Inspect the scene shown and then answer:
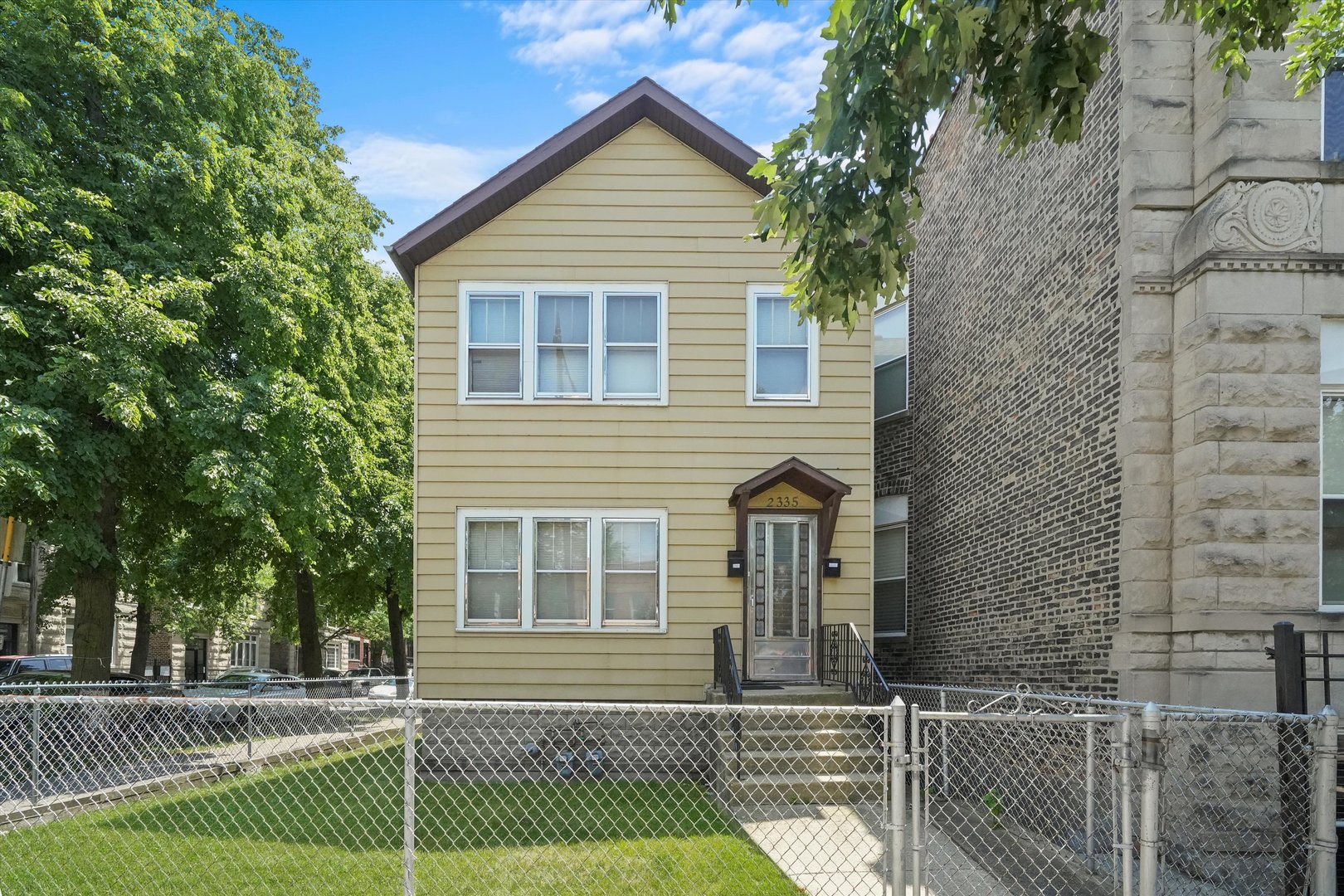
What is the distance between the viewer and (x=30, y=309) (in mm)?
14914

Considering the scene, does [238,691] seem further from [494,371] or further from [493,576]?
[494,371]

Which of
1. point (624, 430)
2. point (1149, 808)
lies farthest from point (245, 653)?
point (1149, 808)

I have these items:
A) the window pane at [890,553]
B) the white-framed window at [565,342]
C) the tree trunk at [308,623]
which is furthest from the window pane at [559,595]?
the tree trunk at [308,623]

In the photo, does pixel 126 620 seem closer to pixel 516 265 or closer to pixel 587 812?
pixel 516 265

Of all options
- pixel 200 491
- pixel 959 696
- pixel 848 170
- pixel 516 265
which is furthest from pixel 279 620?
pixel 848 170

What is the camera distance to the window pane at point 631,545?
13.9 meters

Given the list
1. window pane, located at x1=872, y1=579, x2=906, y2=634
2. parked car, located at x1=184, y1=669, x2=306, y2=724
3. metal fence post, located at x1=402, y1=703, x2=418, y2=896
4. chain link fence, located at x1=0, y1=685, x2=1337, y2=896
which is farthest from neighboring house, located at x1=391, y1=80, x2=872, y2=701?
metal fence post, located at x1=402, y1=703, x2=418, y2=896

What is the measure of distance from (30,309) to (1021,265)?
13129mm

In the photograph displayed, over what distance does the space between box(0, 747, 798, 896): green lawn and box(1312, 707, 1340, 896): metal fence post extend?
3214 mm

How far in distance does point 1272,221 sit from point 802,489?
642 centimetres

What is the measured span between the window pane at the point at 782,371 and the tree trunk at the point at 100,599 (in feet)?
35.2

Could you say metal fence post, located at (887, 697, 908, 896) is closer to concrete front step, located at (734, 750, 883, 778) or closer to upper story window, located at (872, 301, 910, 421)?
concrete front step, located at (734, 750, 883, 778)

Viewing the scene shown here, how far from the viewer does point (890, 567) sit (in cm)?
1666

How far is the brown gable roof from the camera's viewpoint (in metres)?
13.8
